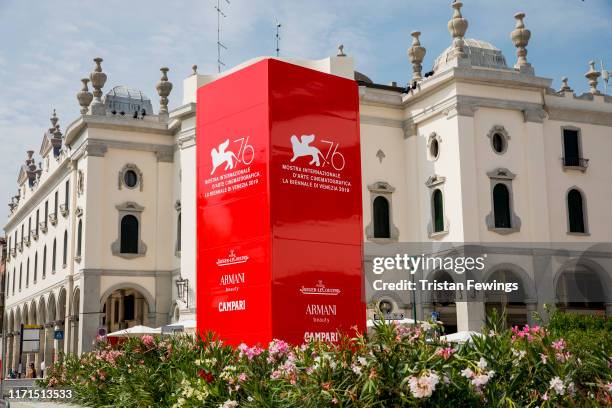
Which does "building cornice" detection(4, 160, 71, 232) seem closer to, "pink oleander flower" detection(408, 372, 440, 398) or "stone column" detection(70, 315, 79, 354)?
"stone column" detection(70, 315, 79, 354)

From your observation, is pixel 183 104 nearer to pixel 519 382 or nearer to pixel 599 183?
pixel 599 183

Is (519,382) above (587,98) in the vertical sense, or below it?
below

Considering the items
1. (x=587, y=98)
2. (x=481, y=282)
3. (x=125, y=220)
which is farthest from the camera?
(x=125, y=220)

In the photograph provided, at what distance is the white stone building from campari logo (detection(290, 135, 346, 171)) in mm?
12593

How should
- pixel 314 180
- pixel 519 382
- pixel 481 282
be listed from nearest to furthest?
1. pixel 519 382
2. pixel 314 180
3. pixel 481 282

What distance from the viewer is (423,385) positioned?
6672 mm

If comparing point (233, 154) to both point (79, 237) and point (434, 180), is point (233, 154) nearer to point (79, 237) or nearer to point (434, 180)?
point (434, 180)

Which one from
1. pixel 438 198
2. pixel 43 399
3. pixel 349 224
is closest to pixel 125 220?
pixel 438 198

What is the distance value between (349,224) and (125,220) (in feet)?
87.0

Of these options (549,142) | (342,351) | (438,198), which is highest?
(549,142)

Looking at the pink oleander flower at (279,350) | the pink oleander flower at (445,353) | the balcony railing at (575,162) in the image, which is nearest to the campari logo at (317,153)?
the pink oleander flower at (279,350)

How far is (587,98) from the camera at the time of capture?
33969 millimetres

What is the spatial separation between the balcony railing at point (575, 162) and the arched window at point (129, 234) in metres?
19.4

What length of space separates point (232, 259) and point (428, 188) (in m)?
21.0
